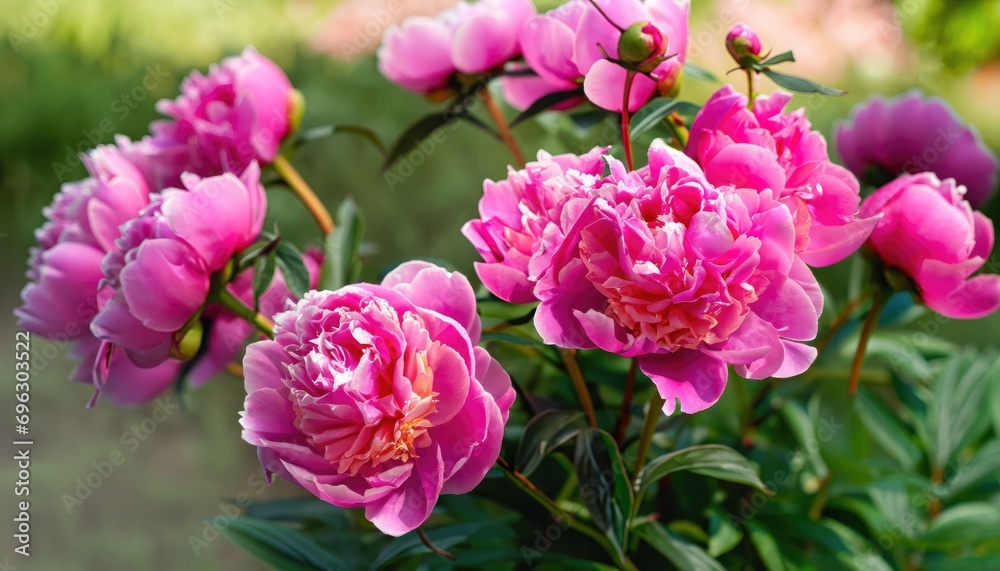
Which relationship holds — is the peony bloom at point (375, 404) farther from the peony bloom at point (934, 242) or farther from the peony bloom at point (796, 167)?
the peony bloom at point (934, 242)

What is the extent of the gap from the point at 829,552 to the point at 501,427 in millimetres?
366

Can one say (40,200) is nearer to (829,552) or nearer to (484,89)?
(484,89)

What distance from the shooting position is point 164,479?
52.7 inches

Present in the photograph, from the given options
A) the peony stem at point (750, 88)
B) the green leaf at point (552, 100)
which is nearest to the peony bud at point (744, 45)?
the peony stem at point (750, 88)

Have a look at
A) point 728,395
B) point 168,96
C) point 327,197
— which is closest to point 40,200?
point 168,96

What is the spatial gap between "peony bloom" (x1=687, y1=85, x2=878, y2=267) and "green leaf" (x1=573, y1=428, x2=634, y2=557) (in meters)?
0.15

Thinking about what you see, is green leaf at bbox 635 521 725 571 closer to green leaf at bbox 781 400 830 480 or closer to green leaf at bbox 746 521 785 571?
green leaf at bbox 746 521 785 571

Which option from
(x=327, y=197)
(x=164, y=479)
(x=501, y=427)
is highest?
(x=501, y=427)

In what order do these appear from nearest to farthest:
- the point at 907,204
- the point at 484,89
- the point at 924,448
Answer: the point at 907,204 → the point at 484,89 → the point at 924,448

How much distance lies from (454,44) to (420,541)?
322 mm

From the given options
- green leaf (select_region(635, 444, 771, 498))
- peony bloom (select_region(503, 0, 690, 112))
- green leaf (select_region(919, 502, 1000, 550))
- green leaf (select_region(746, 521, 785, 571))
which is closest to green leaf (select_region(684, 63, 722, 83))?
peony bloom (select_region(503, 0, 690, 112))

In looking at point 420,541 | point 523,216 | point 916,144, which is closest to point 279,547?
point 420,541

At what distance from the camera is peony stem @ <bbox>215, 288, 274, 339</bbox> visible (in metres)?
0.52

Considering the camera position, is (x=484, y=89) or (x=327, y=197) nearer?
(x=484, y=89)
